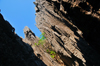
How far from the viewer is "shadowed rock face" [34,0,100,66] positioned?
9445mm

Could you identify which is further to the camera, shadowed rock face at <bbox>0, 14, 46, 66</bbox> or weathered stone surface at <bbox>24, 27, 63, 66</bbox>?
weathered stone surface at <bbox>24, 27, 63, 66</bbox>

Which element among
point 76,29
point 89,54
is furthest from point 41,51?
point 89,54

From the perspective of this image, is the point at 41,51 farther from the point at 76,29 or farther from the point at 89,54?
the point at 89,54

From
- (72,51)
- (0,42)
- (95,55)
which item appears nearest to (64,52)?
(72,51)

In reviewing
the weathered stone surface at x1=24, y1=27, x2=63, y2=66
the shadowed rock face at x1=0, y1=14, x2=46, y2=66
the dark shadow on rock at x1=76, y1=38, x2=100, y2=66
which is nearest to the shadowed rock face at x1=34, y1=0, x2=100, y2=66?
the dark shadow on rock at x1=76, y1=38, x2=100, y2=66

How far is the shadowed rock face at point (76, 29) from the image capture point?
9.45 m

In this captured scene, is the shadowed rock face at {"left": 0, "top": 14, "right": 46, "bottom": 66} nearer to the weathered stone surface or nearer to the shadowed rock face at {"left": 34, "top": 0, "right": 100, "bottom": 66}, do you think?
the shadowed rock face at {"left": 34, "top": 0, "right": 100, "bottom": 66}

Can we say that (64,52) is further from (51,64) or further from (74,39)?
(51,64)

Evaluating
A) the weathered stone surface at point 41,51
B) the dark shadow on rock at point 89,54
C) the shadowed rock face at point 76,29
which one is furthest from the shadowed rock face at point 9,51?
the weathered stone surface at point 41,51

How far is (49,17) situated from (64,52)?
42.2 ft

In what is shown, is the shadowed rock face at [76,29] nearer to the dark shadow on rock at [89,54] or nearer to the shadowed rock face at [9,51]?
the dark shadow on rock at [89,54]

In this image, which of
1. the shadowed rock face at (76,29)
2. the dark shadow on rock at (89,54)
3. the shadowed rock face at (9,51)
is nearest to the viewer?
the shadowed rock face at (76,29)

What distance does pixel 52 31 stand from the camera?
26.2 metres

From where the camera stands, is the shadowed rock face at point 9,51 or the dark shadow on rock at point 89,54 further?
the dark shadow on rock at point 89,54
